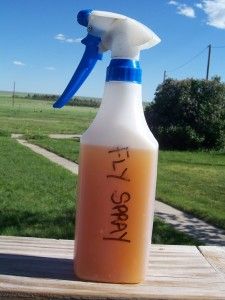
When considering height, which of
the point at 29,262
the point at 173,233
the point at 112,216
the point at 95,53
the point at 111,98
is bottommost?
the point at 173,233

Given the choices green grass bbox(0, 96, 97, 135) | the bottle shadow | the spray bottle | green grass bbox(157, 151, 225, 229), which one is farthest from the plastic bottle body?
green grass bbox(157, 151, 225, 229)

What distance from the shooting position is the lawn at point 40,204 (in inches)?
256

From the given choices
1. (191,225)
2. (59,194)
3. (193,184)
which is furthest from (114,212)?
(193,184)

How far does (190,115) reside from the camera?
78.0 ft

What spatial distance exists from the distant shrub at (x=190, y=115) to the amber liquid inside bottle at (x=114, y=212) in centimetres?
2181

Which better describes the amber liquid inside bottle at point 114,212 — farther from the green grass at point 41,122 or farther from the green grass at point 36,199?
the green grass at point 36,199

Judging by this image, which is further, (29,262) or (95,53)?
(29,262)

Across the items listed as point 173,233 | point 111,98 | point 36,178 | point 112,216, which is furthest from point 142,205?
point 36,178

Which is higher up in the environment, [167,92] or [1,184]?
[167,92]

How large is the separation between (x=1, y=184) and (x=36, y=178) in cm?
119

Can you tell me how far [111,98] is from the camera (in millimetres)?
1353

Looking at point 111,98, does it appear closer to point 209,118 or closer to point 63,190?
point 63,190

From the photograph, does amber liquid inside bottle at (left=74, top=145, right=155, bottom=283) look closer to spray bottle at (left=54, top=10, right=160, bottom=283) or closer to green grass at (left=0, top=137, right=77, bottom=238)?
spray bottle at (left=54, top=10, right=160, bottom=283)

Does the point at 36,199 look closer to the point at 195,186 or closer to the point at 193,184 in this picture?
the point at 195,186
